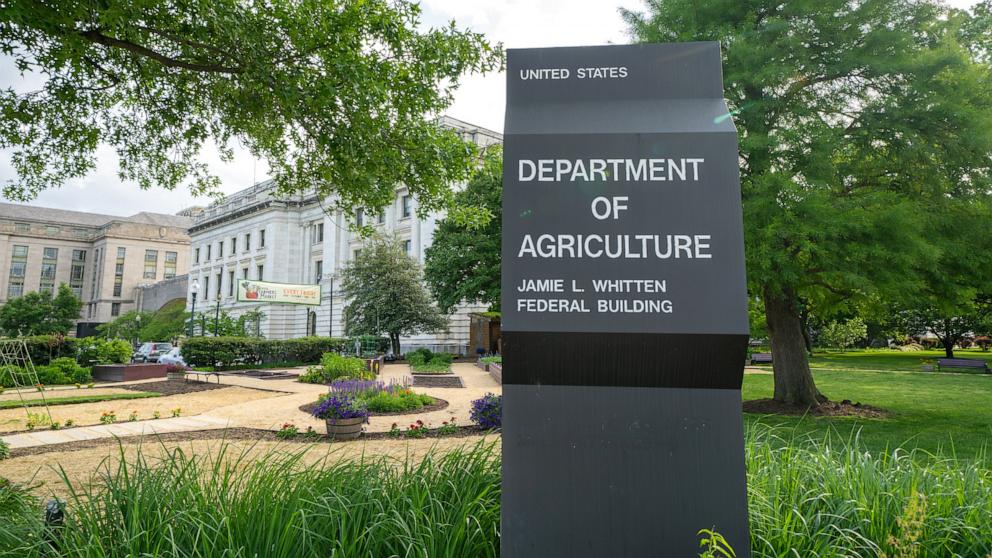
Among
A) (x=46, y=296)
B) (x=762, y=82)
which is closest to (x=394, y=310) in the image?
(x=762, y=82)

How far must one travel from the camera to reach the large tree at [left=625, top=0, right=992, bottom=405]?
8.79 metres

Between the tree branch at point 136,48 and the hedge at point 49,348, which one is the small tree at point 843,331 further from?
the hedge at point 49,348

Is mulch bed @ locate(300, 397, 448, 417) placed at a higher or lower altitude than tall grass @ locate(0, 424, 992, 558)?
lower

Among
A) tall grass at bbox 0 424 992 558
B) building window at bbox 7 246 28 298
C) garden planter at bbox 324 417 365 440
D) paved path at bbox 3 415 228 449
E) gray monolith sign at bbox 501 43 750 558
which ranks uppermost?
building window at bbox 7 246 28 298

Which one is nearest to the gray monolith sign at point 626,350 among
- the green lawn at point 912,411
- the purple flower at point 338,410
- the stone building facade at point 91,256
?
the green lawn at point 912,411

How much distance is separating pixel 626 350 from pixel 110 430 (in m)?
10.7

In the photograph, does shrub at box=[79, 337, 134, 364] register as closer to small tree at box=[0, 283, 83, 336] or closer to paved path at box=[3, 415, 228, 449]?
paved path at box=[3, 415, 228, 449]

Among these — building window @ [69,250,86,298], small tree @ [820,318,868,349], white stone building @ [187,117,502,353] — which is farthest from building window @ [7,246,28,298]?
small tree @ [820,318,868,349]

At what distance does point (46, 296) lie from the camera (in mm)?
74938

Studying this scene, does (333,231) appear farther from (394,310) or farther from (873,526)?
(873,526)

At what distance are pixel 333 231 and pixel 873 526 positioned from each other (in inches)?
2005

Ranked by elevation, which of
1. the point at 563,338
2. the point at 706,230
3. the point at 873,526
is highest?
the point at 706,230

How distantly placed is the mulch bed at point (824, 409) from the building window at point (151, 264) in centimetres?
11073

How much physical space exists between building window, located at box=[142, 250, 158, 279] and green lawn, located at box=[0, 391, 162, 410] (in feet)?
323
